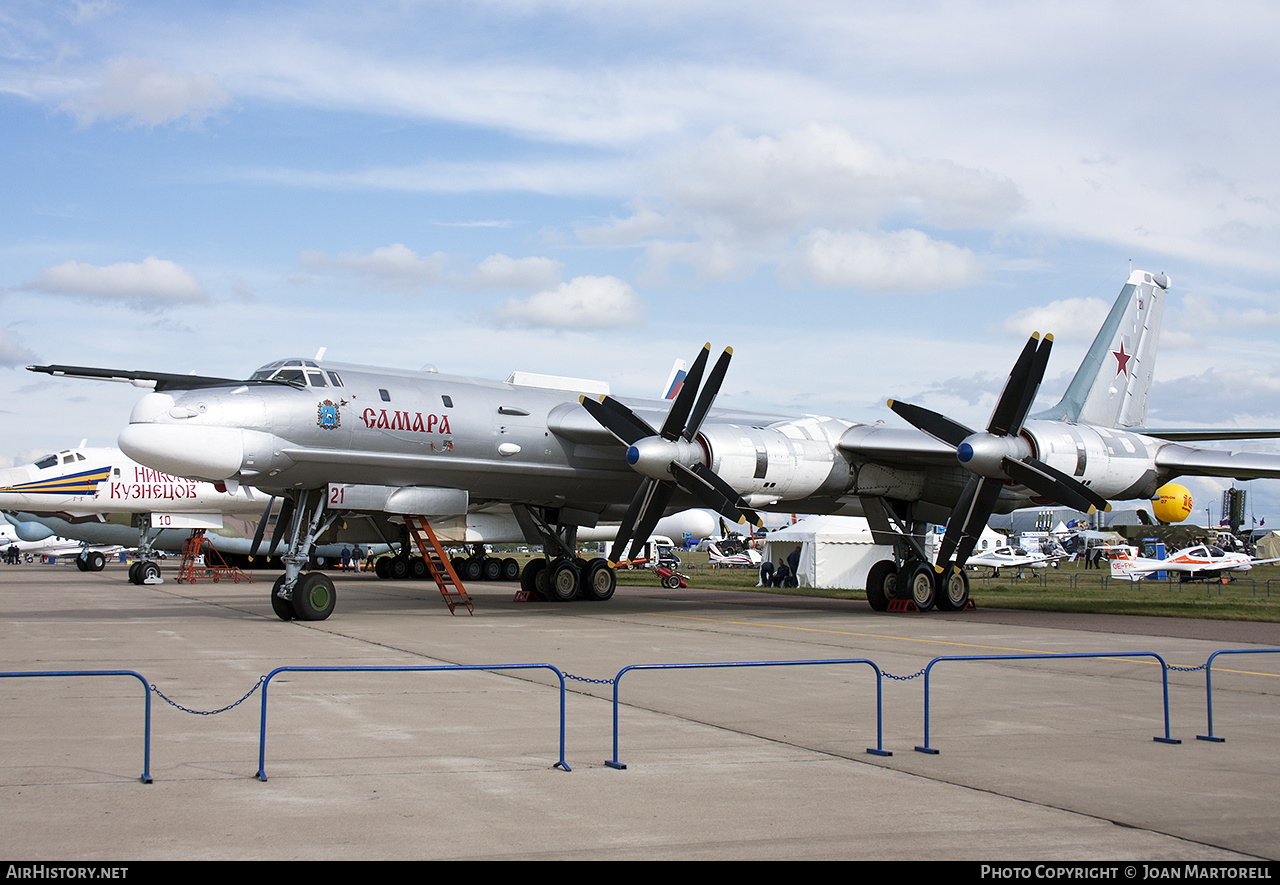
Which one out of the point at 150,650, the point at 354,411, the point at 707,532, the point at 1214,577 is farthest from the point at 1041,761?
the point at 1214,577

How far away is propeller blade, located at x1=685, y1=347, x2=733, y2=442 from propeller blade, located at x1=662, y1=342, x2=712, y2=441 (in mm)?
148

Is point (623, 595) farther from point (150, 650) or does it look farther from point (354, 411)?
point (150, 650)

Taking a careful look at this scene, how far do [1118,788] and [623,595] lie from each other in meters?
21.6

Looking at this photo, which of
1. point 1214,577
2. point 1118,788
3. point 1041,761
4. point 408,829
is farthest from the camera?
point 1214,577

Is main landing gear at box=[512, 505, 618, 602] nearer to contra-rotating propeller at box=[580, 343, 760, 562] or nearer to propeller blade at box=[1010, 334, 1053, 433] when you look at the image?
contra-rotating propeller at box=[580, 343, 760, 562]

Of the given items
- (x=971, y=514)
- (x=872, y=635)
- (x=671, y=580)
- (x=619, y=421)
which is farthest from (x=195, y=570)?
(x=872, y=635)

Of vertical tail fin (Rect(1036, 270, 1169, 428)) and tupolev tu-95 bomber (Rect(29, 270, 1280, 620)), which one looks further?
vertical tail fin (Rect(1036, 270, 1169, 428))

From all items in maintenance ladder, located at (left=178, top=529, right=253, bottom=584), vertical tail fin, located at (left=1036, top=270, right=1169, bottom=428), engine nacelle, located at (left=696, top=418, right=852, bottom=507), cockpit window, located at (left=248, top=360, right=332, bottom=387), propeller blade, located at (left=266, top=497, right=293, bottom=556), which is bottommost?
maintenance ladder, located at (left=178, top=529, right=253, bottom=584)

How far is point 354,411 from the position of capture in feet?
55.7

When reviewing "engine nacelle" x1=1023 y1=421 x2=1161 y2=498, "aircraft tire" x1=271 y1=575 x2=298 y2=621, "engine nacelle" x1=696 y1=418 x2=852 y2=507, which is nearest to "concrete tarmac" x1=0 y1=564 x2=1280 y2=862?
"aircraft tire" x1=271 y1=575 x2=298 y2=621

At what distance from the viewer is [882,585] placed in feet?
69.9

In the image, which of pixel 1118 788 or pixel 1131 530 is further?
pixel 1131 530

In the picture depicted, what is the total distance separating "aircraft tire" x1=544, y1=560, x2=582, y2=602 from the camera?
23.0m

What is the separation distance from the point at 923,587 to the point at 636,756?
15.1 m
